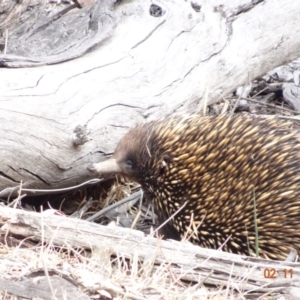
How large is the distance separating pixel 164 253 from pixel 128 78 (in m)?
1.53

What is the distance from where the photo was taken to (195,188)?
3.54 m

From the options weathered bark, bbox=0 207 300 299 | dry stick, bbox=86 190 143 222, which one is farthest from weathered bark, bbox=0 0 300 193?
weathered bark, bbox=0 207 300 299

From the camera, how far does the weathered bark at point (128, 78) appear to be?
11.6 feet

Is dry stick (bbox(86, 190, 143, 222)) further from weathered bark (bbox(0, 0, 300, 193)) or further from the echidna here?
the echidna

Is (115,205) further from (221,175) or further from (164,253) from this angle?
(164,253)

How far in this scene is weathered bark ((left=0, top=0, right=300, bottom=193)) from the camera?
11.6 ft

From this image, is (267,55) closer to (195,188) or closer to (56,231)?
(195,188)

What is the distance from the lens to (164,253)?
8.10 ft

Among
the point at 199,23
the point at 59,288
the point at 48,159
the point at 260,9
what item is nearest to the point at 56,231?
the point at 59,288

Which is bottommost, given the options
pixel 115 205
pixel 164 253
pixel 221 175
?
pixel 115 205

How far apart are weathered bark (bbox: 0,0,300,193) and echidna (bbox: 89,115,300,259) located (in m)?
0.23

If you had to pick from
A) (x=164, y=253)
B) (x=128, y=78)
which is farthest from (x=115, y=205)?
(x=164, y=253)

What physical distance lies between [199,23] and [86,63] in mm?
765

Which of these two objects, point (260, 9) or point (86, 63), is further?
point (260, 9)
